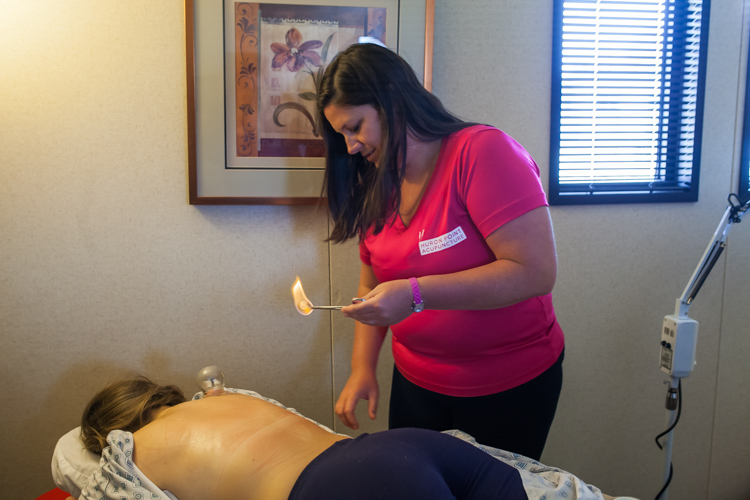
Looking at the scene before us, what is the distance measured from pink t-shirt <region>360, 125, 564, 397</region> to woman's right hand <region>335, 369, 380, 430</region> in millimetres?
131

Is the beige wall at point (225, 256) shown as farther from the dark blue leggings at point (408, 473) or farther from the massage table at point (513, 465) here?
the dark blue leggings at point (408, 473)

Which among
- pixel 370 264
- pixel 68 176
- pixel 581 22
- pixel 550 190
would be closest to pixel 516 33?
pixel 581 22

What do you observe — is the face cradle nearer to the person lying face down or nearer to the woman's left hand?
the woman's left hand

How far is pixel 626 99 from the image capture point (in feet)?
5.94

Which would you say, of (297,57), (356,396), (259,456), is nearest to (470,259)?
(356,396)

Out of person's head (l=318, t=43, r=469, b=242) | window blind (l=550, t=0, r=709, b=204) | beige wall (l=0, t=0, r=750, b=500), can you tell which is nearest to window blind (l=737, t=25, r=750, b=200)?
beige wall (l=0, t=0, r=750, b=500)

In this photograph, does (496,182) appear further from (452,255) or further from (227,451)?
(227,451)

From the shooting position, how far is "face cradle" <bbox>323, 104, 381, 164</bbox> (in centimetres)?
120

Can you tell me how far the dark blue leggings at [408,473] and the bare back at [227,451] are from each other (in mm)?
89

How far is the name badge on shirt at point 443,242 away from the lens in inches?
44.9

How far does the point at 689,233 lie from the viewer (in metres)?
1.89

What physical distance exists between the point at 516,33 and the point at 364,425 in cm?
147

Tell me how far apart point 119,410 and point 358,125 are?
0.97 meters

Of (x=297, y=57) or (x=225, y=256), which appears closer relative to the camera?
(x=297, y=57)
